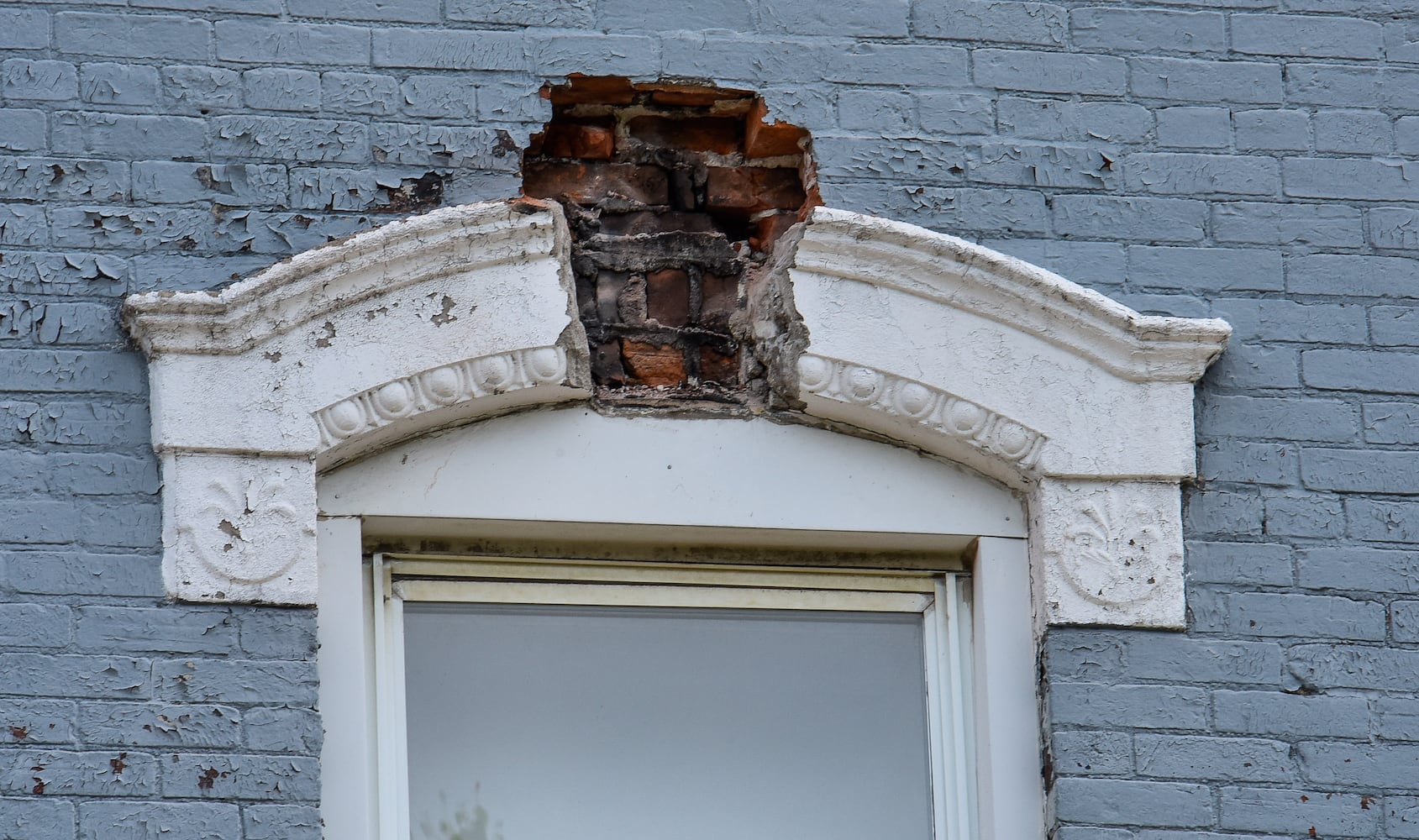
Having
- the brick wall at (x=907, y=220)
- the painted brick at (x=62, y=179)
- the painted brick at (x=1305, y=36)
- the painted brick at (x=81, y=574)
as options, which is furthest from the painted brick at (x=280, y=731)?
the painted brick at (x=1305, y=36)

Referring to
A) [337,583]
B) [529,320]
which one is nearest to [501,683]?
[337,583]

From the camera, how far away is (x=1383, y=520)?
12.6ft

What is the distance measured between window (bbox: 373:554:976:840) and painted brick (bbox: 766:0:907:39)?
1.05m

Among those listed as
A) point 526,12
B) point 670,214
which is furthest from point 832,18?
point 526,12

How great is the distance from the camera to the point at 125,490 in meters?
3.55

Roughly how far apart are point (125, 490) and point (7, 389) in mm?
280

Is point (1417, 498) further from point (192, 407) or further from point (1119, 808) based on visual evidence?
point (192, 407)

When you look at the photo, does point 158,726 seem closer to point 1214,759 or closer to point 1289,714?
point 1214,759

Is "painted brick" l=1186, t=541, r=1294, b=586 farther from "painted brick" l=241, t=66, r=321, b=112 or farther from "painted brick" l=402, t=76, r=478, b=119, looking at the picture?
"painted brick" l=241, t=66, r=321, b=112

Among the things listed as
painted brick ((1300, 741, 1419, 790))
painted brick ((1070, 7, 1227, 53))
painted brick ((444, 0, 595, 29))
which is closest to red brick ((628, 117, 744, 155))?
painted brick ((444, 0, 595, 29))

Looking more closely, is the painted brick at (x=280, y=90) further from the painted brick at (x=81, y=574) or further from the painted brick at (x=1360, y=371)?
the painted brick at (x=1360, y=371)

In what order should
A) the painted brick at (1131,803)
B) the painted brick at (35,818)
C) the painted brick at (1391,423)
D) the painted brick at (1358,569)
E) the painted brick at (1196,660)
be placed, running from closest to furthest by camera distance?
the painted brick at (35,818) < the painted brick at (1131,803) < the painted brick at (1196,660) < the painted brick at (1358,569) < the painted brick at (1391,423)

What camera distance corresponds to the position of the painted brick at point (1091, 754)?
11.8 feet

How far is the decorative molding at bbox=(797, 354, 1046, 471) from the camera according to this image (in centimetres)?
375
